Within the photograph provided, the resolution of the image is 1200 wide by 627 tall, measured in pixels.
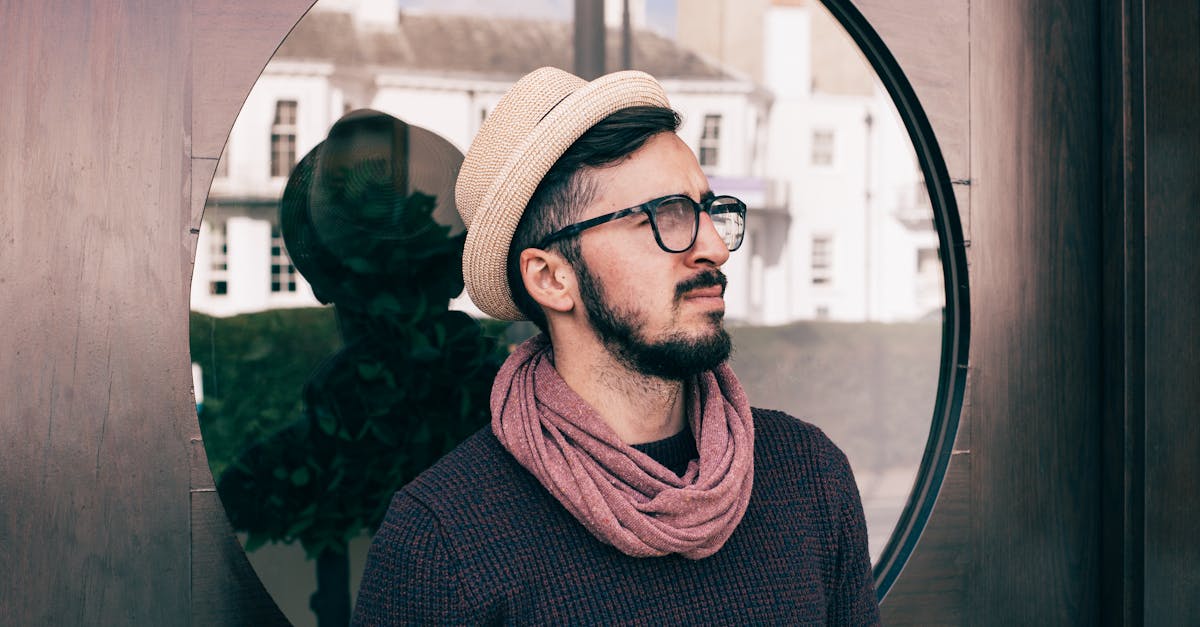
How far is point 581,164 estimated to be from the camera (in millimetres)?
1212

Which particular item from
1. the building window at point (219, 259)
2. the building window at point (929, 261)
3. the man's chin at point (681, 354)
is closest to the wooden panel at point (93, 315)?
the building window at point (219, 259)

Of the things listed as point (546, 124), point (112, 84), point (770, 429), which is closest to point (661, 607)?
point (770, 429)

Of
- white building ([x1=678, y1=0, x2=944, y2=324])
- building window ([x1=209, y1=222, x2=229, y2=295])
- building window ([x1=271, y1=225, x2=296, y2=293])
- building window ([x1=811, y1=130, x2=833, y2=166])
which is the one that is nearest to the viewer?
building window ([x1=209, y1=222, x2=229, y2=295])

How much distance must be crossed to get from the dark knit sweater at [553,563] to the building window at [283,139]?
0.56 m

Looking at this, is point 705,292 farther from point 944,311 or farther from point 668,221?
point 944,311

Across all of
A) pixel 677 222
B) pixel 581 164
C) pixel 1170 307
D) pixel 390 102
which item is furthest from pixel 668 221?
pixel 1170 307

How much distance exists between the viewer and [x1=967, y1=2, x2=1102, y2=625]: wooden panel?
1.69 m

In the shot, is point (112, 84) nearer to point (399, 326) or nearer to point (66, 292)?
point (66, 292)

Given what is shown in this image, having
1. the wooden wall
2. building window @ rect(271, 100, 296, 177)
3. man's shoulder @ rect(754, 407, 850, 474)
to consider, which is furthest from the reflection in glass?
man's shoulder @ rect(754, 407, 850, 474)

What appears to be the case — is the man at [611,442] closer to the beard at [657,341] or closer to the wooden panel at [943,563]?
the beard at [657,341]

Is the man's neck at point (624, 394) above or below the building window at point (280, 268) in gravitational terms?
below

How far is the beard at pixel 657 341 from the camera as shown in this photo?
3.92ft

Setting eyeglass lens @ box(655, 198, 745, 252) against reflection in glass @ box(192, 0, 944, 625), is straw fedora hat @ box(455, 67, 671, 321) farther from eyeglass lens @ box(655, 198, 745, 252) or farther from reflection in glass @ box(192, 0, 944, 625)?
reflection in glass @ box(192, 0, 944, 625)

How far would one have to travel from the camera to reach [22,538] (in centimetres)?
→ 126
